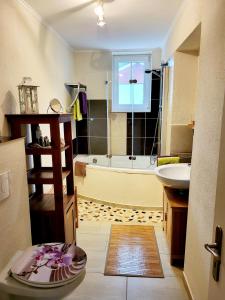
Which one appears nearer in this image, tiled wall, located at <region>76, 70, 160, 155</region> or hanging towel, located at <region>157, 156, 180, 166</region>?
hanging towel, located at <region>157, 156, 180, 166</region>

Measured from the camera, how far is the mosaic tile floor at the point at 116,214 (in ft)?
9.97

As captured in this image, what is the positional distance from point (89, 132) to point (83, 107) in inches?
23.7

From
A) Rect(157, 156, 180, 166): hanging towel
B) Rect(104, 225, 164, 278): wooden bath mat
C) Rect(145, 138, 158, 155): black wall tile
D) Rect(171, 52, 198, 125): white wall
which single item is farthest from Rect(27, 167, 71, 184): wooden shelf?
Rect(145, 138, 158, 155): black wall tile

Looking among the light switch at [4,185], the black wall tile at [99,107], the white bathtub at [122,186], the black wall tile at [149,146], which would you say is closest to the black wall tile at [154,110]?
the black wall tile at [149,146]

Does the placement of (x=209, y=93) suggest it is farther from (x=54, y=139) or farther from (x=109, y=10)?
(x=109, y=10)

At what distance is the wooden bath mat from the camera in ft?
6.78

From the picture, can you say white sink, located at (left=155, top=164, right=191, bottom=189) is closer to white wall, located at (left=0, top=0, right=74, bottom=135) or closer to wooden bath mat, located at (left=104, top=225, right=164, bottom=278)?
wooden bath mat, located at (left=104, top=225, right=164, bottom=278)

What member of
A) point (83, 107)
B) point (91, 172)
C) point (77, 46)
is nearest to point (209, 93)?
point (91, 172)

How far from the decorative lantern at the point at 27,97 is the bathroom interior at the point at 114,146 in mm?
11

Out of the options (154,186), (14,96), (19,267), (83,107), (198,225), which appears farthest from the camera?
(83,107)

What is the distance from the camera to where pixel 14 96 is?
1979 mm

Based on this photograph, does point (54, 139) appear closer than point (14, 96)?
Yes

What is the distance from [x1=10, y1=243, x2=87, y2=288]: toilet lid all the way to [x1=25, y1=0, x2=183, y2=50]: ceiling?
2.24m

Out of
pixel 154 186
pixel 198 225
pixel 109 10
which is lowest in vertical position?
pixel 154 186
